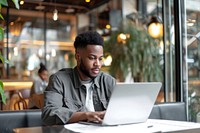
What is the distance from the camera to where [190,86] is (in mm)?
3701

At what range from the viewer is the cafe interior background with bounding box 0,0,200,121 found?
12.3 feet

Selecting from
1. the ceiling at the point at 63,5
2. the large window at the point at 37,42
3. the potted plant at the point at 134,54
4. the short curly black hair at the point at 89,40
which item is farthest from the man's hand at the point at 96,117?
the large window at the point at 37,42

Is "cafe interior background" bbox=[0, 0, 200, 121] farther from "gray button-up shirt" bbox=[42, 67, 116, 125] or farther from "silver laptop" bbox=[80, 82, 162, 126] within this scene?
"silver laptop" bbox=[80, 82, 162, 126]

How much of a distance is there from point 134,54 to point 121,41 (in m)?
0.44

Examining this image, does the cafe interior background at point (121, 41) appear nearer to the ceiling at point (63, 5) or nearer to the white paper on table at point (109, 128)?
the ceiling at point (63, 5)

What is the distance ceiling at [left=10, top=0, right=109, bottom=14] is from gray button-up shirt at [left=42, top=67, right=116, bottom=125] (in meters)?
5.54

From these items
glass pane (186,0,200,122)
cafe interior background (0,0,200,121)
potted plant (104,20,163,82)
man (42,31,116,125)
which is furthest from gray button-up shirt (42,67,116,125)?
potted plant (104,20,163,82)

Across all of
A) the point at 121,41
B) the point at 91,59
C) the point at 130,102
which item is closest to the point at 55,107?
the point at 91,59

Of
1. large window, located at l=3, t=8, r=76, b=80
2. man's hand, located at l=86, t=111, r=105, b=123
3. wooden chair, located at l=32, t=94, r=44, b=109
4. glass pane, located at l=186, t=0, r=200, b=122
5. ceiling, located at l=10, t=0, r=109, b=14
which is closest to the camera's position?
man's hand, located at l=86, t=111, r=105, b=123

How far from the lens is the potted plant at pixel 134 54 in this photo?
5938mm

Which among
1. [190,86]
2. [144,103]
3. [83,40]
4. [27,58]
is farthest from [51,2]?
[144,103]

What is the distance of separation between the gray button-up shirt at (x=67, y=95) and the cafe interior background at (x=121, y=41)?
0.30 metres

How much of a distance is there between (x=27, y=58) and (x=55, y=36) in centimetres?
124

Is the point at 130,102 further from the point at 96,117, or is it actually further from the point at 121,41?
the point at 121,41
